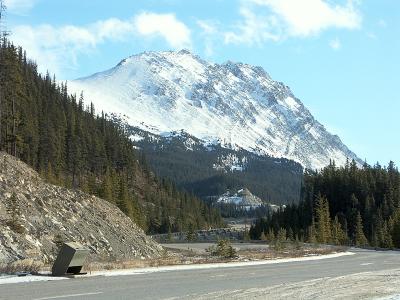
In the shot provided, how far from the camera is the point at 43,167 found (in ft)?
327

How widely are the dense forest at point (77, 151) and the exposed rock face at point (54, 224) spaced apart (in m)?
26.1

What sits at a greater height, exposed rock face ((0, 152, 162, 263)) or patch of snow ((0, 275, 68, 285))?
exposed rock face ((0, 152, 162, 263))

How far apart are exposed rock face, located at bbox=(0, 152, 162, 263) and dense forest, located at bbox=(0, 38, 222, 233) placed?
85.6 ft

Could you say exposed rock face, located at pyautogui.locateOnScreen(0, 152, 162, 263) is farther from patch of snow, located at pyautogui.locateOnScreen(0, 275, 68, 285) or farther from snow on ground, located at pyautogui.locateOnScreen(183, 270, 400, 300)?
snow on ground, located at pyautogui.locateOnScreen(183, 270, 400, 300)

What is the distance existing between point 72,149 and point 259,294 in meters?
105

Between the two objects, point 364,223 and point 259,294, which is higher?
point 364,223

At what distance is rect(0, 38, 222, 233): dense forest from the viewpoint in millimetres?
72500

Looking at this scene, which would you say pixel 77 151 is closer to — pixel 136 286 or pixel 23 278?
pixel 23 278

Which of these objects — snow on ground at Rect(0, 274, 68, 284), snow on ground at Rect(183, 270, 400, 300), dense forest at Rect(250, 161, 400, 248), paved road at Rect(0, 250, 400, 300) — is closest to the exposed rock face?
snow on ground at Rect(0, 274, 68, 284)

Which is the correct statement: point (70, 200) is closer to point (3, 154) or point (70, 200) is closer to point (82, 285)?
point (3, 154)

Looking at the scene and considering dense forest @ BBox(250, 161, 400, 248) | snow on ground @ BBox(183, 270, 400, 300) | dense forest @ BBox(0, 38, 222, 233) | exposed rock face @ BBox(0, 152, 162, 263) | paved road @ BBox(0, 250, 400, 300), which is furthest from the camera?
dense forest @ BBox(250, 161, 400, 248)

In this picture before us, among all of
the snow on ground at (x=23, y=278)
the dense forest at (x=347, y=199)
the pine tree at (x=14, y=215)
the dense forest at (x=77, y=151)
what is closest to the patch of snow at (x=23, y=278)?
the snow on ground at (x=23, y=278)

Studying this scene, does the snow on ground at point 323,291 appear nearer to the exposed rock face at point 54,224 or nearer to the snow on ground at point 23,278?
the snow on ground at point 23,278

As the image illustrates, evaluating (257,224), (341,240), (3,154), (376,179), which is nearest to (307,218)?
(257,224)
